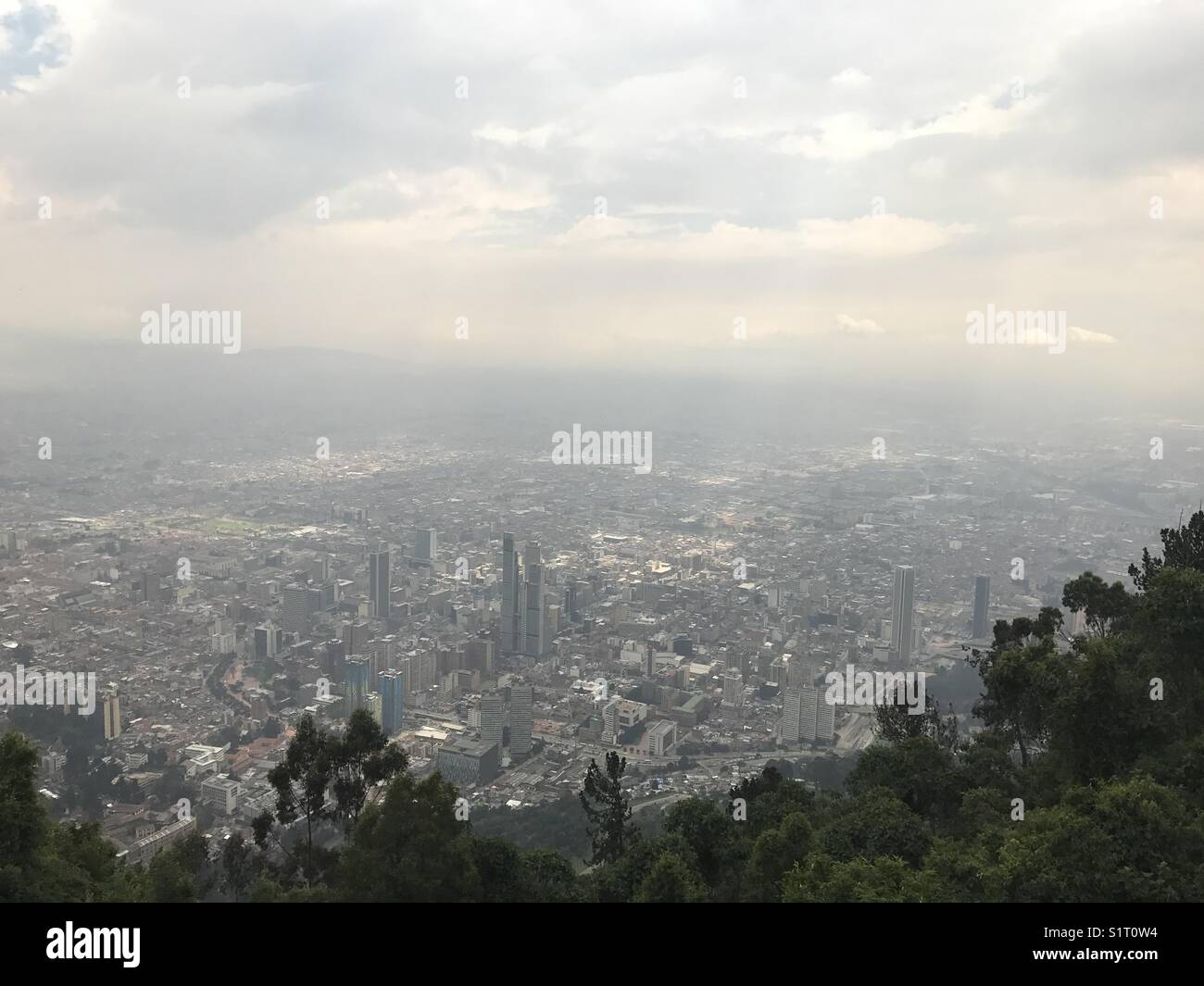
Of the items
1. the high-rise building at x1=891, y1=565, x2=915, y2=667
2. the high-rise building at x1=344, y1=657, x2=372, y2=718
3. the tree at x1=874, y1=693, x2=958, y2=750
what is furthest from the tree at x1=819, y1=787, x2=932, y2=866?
the high-rise building at x1=891, y1=565, x2=915, y2=667

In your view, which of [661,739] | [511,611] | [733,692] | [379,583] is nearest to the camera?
[661,739]

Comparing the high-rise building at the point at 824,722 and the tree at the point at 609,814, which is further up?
the tree at the point at 609,814

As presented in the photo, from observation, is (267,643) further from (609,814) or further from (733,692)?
(609,814)

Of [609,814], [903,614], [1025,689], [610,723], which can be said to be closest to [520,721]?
[610,723]

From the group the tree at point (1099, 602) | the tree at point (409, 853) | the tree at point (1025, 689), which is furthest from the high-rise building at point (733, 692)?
the tree at point (409, 853)

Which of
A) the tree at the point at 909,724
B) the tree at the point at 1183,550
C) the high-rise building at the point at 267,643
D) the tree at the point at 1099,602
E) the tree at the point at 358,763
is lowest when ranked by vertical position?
the high-rise building at the point at 267,643

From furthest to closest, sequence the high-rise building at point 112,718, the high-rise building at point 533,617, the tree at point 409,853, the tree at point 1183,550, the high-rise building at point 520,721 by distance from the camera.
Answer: the high-rise building at point 533,617 → the high-rise building at point 520,721 → the high-rise building at point 112,718 → the tree at point 1183,550 → the tree at point 409,853

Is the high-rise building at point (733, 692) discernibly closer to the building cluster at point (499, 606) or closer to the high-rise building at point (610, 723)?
the building cluster at point (499, 606)
